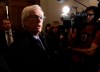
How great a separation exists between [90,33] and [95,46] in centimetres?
14

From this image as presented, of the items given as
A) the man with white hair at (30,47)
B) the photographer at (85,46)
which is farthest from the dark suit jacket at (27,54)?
the photographer at (85,46)

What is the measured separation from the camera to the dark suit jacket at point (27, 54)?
1.37 meters

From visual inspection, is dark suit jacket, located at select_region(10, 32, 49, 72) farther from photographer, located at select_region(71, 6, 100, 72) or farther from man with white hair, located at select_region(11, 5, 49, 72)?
photographer, located at select_region(71, 6, 100, 72)

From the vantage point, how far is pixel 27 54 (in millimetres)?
1393

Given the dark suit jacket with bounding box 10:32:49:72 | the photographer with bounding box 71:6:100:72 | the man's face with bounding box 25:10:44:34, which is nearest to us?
the dark suit jacket with bounding box 10:32:49:72

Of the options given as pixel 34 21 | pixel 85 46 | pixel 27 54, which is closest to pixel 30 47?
pixel 27 54

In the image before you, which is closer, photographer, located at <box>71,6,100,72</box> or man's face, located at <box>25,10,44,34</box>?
man's face, located at <box>25,10,44,34</box>

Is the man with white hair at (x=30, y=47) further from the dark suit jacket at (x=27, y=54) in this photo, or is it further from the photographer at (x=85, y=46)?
the photographer at (x=85, y=46)

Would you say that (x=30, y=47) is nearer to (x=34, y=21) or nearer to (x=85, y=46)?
(x=34, y=21)

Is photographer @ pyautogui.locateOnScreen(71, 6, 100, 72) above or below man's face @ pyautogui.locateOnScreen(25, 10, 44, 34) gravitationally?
below

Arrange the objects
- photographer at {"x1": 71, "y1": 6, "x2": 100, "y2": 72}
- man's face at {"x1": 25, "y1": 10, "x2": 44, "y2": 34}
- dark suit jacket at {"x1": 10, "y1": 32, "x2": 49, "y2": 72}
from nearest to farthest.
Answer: dark suit jacket at {"x1": 10, "y1": 32, "x2": 49, "y2": 72} < man's face at {"x1": 25, "y1": 10, "x2": 44, "y2": 34} < photographer at {"x1": 71, "y1": 6, "x2": 100, "y2": 72}

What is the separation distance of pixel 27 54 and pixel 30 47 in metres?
0.07

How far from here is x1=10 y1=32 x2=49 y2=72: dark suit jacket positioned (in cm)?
137

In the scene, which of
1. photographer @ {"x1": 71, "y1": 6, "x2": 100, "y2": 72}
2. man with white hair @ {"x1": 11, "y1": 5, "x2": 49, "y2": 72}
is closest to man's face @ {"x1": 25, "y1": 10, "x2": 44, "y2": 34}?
man with white hair @ {"x1": 11, "y1": 5, "x2": 49, "y2": 72}
